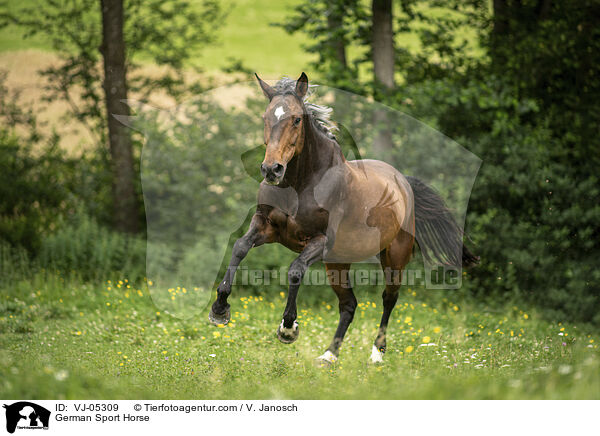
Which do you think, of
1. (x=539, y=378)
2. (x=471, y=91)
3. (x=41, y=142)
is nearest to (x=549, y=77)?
(x=471, y=91)

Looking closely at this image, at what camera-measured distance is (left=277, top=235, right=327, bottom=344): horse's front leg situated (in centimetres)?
482

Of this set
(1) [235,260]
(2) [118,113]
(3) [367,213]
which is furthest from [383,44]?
(1) [235,260]

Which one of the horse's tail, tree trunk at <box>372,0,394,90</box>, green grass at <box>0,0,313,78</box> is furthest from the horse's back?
green grass at <box>0,0,313,78</box>

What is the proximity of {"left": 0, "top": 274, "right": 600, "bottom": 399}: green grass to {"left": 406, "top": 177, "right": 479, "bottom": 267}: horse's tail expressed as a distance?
1.06 meters

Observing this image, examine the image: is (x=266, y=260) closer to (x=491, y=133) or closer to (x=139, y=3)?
(x=491, y=133)

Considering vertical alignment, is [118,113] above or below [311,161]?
above

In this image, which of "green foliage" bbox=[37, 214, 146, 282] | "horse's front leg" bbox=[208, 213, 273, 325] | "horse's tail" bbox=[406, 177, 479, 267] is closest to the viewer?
"horse's front leg" bbox=[208, 213, 273, 325]

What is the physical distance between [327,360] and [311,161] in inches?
77.8

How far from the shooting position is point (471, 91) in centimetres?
1066

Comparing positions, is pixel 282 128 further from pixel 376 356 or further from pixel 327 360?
pixel 376 356

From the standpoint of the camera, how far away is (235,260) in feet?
16.0

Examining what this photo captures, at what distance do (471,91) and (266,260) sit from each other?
15.5 ft

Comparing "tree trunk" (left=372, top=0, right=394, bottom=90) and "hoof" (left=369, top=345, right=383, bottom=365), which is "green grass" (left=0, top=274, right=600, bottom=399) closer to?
"hoof" (left=369, top=345, right=383, bottom=365)
